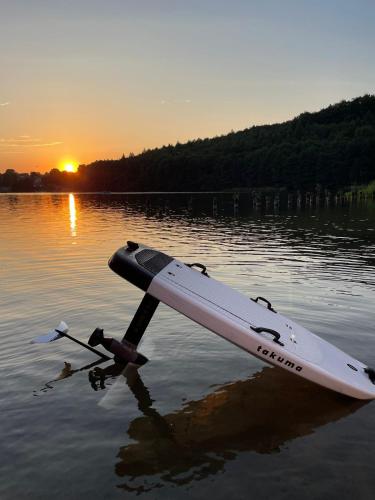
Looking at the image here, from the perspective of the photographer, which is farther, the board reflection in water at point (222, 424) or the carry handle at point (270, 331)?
the carry handle at point (270, 331)

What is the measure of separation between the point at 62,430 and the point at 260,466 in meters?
3.01

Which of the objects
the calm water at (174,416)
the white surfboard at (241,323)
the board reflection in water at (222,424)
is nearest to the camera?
the calm water at (174,416)

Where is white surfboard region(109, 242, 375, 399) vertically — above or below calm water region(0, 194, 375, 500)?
above

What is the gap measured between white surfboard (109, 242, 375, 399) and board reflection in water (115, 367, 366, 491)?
1.90 ft

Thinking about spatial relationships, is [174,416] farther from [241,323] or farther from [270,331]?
[270,331]

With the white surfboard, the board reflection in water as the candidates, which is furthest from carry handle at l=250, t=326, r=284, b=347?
the board reflection in water

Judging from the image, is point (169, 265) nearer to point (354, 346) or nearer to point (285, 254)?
point (354, 346)

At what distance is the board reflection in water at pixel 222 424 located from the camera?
21.7ft

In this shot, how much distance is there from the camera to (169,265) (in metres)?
9.27

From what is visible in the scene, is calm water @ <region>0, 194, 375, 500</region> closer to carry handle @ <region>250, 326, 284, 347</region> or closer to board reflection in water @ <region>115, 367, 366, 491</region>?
board reflection in water @ <region>115, 367, 366, 491</region>

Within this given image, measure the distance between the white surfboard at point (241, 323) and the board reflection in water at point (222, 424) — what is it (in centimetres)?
58

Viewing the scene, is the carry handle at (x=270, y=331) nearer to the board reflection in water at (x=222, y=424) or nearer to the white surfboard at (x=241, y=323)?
the white surfboard at (x=241, y=323)

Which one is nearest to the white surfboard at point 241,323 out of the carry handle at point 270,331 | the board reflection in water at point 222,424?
the carry handle at point 270,331

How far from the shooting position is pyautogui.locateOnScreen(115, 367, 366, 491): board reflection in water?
6625 millimetres
